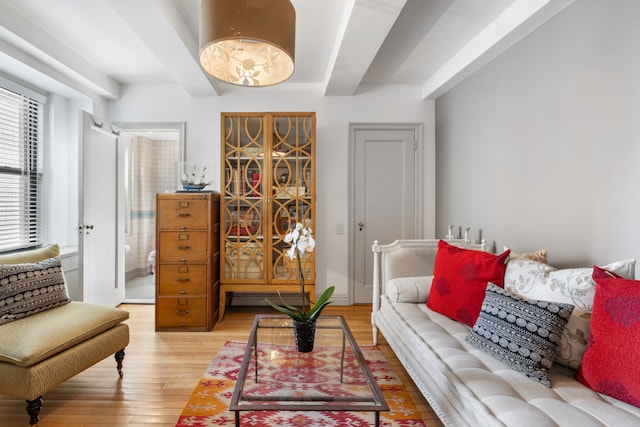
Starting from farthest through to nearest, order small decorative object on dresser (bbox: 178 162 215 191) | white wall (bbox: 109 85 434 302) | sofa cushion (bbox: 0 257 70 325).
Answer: white wall (bbox: 109 85 434 302) → small decorative object on dresser (bbox: 178 162 215 191) → sofa cushion (bbox: 0 257 70 325)

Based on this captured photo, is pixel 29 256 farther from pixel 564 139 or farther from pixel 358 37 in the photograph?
pixel 564 139

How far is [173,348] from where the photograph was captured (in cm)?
282

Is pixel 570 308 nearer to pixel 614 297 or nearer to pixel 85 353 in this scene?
pixel 614 297

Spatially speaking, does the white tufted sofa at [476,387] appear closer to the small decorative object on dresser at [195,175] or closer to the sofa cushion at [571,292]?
the sofa cushion at [571,292]

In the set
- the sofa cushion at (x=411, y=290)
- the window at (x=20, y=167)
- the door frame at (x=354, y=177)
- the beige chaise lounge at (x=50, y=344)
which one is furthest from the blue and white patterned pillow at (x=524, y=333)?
the window at (x=20, y=167)

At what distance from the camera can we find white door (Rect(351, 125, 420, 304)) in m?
4.01

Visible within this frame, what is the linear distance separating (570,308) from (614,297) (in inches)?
8.0

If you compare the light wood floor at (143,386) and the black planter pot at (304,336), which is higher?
the black planter pot at (304,336)

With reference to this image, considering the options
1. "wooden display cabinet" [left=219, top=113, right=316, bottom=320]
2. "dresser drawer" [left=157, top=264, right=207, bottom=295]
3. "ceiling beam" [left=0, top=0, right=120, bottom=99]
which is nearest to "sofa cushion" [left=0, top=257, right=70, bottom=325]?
"dresser drawer" [left=157, top=264, right=207, bottom=295]

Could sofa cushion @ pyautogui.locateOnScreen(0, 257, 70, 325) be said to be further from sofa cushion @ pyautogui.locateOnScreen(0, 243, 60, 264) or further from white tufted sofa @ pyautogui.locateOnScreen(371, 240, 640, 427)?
white tufted sofa @ pyautogui.locateOnScreen(371, 240, 640, 427)

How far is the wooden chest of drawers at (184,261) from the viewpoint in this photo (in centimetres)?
320

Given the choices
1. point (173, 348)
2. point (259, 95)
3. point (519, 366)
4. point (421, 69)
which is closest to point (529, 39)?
point (421, 69)

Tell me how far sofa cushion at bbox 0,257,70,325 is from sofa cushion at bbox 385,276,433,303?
2.28 meters

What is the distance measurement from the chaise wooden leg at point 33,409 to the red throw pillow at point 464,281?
228cm
